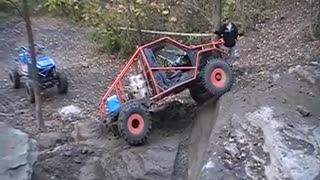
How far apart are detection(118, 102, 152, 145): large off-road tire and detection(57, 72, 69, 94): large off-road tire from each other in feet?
9.92

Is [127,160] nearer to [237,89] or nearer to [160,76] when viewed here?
[160,76]

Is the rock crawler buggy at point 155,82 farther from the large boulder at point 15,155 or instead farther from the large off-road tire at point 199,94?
the large boulder at point 15,155

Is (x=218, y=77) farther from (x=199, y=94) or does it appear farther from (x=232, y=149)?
(x=232, y=149)

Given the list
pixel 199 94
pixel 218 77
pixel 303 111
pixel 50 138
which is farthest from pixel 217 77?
pixel 50 138

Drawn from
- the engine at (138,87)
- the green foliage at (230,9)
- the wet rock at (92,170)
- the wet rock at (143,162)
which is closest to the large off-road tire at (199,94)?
the engine at (138,87)

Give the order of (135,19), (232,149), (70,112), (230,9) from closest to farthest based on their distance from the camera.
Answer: (232,149), (70,112), (230,9), (135,19)

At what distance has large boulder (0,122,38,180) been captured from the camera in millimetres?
5664

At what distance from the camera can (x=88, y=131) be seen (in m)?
7.41

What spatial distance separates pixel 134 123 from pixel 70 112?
92.6 inches

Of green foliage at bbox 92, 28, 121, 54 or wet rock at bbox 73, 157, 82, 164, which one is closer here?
wet rock at bbox 73, 157, 82, 164

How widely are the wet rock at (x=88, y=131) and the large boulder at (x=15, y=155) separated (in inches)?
38.6

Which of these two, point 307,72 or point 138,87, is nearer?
point 307,72

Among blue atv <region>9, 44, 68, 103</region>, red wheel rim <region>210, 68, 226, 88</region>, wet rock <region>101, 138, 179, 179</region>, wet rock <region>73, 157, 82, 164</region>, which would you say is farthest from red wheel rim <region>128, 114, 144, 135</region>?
blue atv <region>9, 44, 68, 103</region>

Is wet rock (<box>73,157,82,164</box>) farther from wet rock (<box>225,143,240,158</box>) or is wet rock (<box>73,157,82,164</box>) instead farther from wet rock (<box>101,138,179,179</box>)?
wet rock (<box>225,143,240,158</box>)
